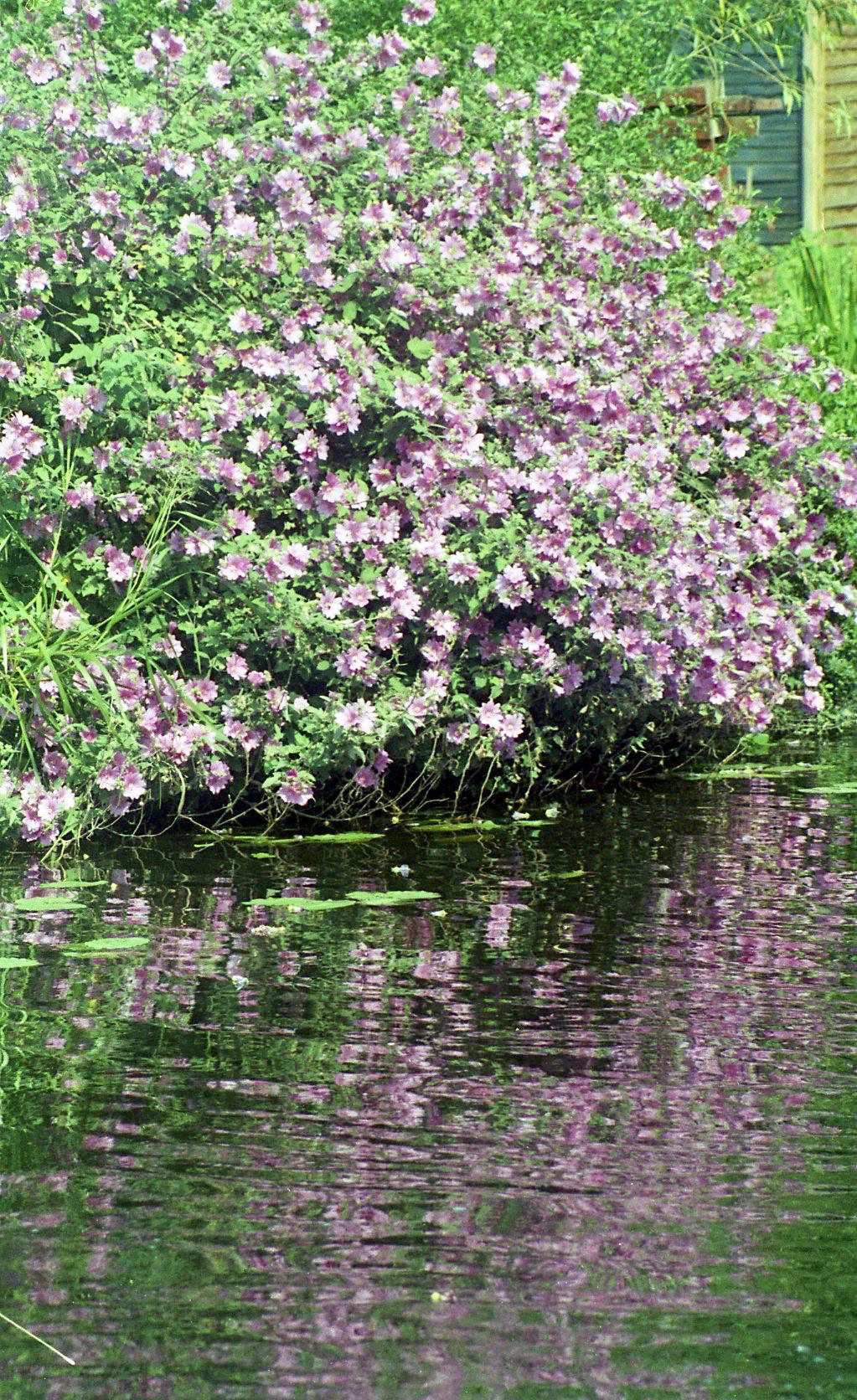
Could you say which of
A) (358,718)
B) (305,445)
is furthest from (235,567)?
(358,718)

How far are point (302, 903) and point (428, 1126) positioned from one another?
5.72 feet

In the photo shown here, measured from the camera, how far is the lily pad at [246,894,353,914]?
16.7ft

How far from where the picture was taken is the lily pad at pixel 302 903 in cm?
510

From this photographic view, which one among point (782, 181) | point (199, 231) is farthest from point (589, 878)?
point (782, 181)

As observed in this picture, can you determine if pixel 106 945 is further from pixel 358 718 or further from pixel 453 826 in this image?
pixel 453 826

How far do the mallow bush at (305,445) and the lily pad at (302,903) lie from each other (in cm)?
63

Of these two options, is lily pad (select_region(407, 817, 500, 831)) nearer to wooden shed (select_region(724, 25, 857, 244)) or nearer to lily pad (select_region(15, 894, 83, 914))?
lily pad (select_region(15, 894, 83, 914))

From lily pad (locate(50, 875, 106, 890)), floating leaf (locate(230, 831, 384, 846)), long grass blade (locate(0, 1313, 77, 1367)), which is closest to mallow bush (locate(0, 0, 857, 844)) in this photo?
floating leaf (locate(230, 831, 384, 846))

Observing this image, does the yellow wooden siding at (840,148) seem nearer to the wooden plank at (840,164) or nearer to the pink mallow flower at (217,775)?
the wooden plank at (840,164)

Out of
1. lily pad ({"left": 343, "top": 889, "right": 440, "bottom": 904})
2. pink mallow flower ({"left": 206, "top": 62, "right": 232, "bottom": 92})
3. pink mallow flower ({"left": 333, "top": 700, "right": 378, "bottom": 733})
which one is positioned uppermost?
pink mallow flower ({"left": 206, "top": 62, "right": 232, "bottom": 92})

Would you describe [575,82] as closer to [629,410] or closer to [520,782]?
[629,410]

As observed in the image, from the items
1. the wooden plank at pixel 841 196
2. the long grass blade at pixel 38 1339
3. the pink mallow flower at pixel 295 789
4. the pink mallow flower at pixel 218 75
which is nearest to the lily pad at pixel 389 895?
the pink mallow flower at pixel 295 789

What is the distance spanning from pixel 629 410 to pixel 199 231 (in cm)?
146

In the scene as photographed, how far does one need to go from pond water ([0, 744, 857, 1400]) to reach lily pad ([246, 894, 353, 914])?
1 cm
